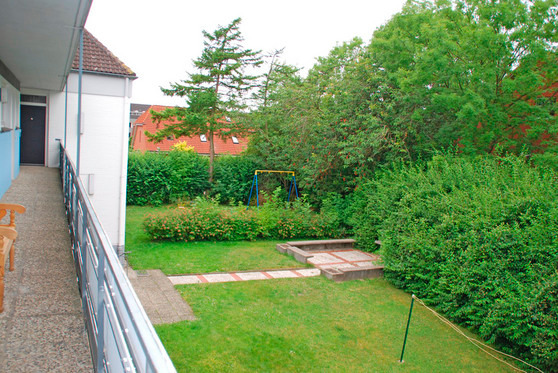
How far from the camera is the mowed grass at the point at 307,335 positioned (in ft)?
18.3

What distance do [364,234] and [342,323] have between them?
19.7 feet

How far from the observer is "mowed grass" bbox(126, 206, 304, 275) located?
32.3ft

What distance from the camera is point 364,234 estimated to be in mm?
12789

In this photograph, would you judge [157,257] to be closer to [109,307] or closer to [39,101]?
[39,101]

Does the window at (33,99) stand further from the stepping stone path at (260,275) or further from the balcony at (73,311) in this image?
the balcony at (73,311)

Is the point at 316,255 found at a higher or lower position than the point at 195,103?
lower

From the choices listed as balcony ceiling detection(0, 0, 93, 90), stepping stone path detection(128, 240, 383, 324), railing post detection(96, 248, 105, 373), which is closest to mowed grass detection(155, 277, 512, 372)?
stepping stone path detection(128, 240, 383, 324)

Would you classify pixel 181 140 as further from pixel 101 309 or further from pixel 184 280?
pixel 101 309

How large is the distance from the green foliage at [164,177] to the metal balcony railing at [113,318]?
17.1 meters

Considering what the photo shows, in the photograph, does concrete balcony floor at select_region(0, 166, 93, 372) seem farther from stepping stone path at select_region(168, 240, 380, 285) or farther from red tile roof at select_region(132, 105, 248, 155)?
red tile roof at select_region(132, 105, 248, 155)

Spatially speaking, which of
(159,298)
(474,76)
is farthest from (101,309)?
(474,76)

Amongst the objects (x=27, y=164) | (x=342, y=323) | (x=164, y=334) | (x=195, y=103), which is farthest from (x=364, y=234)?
(x=195, y=103)

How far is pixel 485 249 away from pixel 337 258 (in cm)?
534

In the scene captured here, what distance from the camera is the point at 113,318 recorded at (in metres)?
2.10
